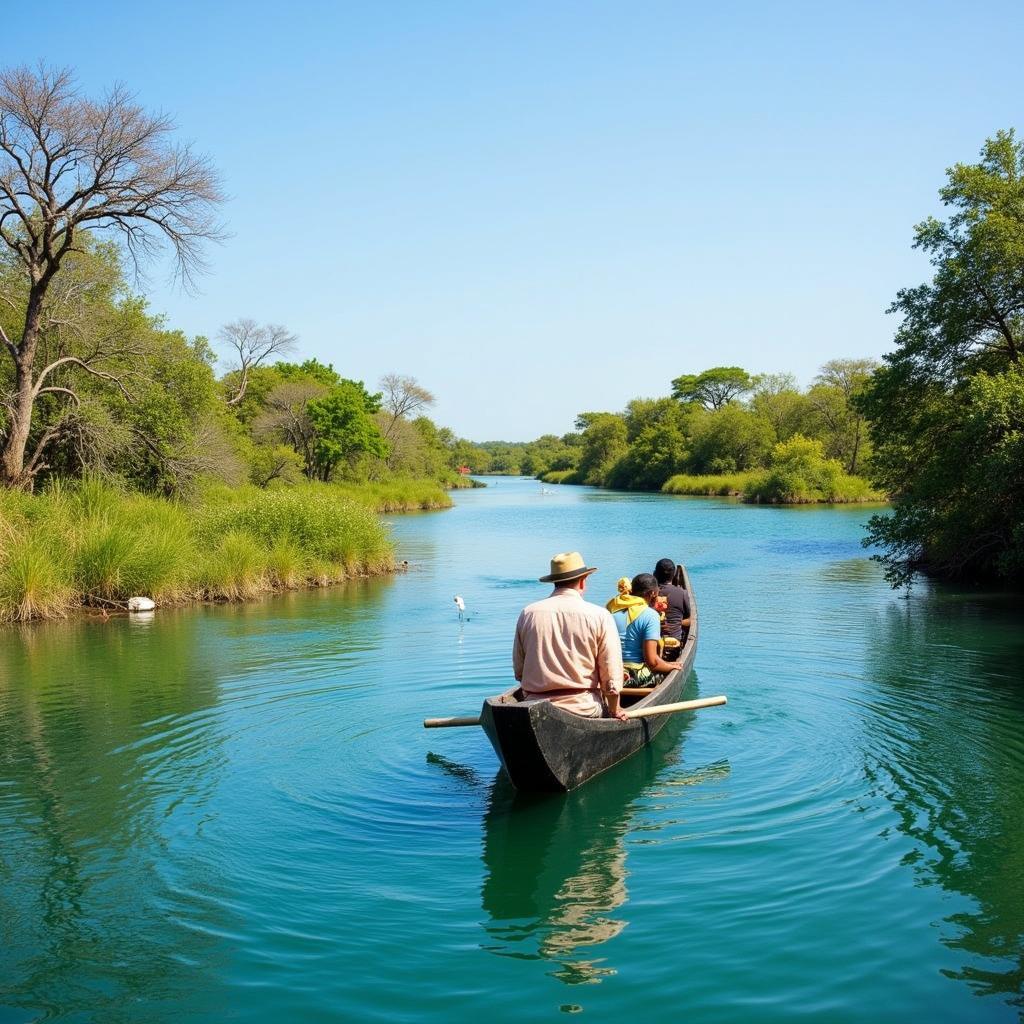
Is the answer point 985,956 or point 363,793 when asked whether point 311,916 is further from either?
point 985,956

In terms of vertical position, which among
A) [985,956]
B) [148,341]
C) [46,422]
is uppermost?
[148,341]

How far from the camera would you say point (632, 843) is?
23.3 feet

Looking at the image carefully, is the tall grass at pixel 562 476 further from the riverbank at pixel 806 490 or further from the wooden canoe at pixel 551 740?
the wooden canoe at pixel 551 740

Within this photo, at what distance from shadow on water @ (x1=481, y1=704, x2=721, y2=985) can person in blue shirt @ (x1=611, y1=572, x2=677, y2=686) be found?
123 centimetres

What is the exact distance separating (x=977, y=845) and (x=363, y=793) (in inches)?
189

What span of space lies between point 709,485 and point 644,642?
68801 millimetres

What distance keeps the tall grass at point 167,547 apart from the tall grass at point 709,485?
2011 inches

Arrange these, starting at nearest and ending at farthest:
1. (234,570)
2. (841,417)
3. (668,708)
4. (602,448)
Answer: (668,708) < (234,570) < (841,417) < (602,448)

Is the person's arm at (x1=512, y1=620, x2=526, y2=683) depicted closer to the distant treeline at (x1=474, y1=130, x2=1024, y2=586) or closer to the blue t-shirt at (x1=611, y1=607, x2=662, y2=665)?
the blue t-shirt at (x1=611, y1=607, x2=662, y2=665)

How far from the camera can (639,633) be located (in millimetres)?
10297

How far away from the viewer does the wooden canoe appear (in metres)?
7.18

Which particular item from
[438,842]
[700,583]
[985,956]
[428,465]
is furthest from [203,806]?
[428,465]

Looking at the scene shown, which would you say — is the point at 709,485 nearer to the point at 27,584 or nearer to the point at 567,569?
the point at 27,584

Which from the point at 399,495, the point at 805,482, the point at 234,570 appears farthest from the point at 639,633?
the point at 805,482
